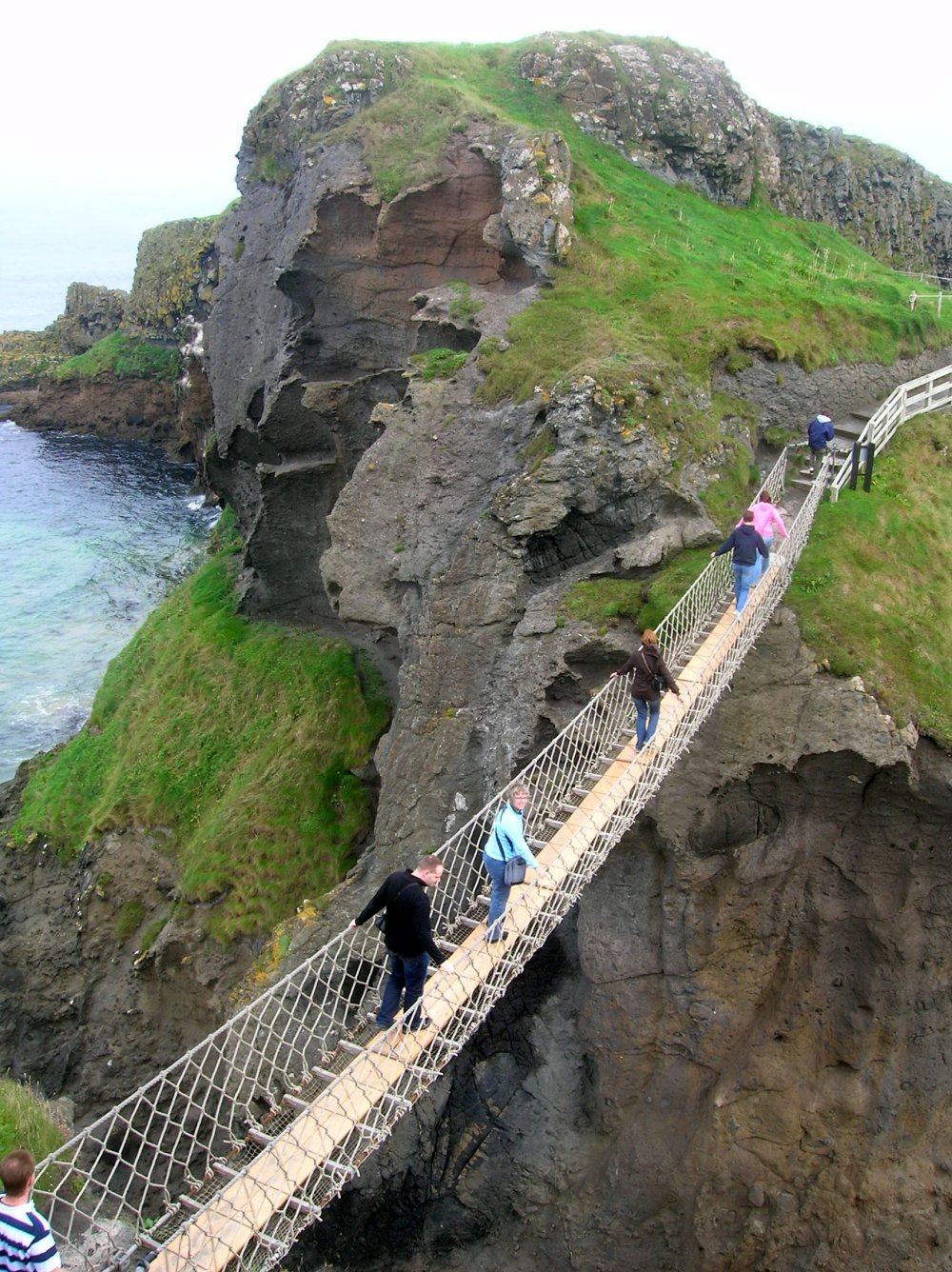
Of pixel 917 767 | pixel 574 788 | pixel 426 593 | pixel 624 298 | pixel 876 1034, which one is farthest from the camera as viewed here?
pixel 624 298

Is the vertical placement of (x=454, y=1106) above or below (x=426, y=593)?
below

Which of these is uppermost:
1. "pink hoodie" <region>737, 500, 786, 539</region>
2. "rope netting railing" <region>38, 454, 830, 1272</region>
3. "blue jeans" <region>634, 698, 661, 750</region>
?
"pink hoodie" <region>737, 500, 786, 539</region>

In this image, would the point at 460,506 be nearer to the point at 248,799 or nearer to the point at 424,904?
the point at 248,799

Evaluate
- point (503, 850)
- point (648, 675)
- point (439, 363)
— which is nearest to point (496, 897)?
point (503, 850)

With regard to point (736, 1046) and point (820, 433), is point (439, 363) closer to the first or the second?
point (820, 433)

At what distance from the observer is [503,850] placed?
9500 millimetres

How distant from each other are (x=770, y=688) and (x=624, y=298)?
10.2 m

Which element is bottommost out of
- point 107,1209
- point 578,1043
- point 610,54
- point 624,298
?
point 107,1209

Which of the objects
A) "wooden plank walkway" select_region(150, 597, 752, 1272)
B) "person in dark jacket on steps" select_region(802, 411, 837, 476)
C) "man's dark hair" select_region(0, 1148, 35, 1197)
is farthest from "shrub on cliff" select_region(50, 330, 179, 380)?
"man's dark hair" select_region(0, 1148, 35, 1197)

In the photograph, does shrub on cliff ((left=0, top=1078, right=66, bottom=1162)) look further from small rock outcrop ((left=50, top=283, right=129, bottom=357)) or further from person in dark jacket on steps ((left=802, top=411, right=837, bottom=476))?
small rock outcrop ((left=50, top=283, right=129, bottom=357))

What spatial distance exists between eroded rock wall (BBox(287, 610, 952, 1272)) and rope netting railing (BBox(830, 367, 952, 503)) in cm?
425

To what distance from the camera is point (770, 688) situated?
13594mm

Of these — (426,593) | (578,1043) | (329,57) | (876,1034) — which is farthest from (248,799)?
(329,57)

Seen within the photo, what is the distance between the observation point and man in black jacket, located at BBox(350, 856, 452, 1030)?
8391mm
